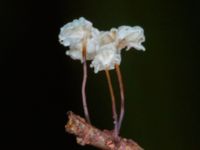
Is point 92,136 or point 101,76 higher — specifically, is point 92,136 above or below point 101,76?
below

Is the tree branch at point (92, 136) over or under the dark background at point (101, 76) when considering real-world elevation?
under

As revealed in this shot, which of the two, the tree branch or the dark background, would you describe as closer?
the tree branch

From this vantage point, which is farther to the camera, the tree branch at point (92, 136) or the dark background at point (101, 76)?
the dark background at point (101, 76)

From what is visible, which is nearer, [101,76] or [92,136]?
[92,136]

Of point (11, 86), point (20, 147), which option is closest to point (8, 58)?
point (11, 86)
